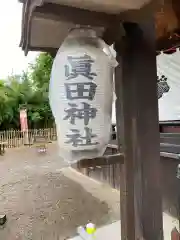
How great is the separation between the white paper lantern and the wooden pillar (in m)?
0.16

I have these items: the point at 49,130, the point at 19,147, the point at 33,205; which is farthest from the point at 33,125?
the point at 33,205

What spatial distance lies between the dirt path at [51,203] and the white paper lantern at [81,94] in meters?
3.48

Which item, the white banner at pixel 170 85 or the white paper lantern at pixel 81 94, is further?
the white banner at pixel 170 85

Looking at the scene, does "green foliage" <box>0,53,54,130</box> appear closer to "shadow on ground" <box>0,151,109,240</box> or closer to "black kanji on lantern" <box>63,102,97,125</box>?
Answer: "shadow on ground" <box>0,151,109,240</box>

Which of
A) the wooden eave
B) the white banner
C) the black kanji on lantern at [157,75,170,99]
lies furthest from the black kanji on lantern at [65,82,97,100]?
the black kanji on lantern at [157,75,170,99]

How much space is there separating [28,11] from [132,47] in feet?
1.68

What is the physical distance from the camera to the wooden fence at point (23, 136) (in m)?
16.1

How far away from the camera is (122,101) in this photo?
4.42 feet

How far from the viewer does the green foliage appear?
18.0 meters

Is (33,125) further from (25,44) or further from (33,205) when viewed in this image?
(25,44)

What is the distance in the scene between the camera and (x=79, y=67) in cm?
116

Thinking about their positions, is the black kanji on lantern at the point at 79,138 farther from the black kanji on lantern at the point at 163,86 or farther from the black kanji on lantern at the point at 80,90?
the black kanji on lantern at the point at 163,86

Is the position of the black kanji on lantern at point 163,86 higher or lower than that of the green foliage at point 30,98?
lower

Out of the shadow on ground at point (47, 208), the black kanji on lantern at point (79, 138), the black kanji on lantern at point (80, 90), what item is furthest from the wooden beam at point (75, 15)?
the shadow on ground at point (47, 208)
